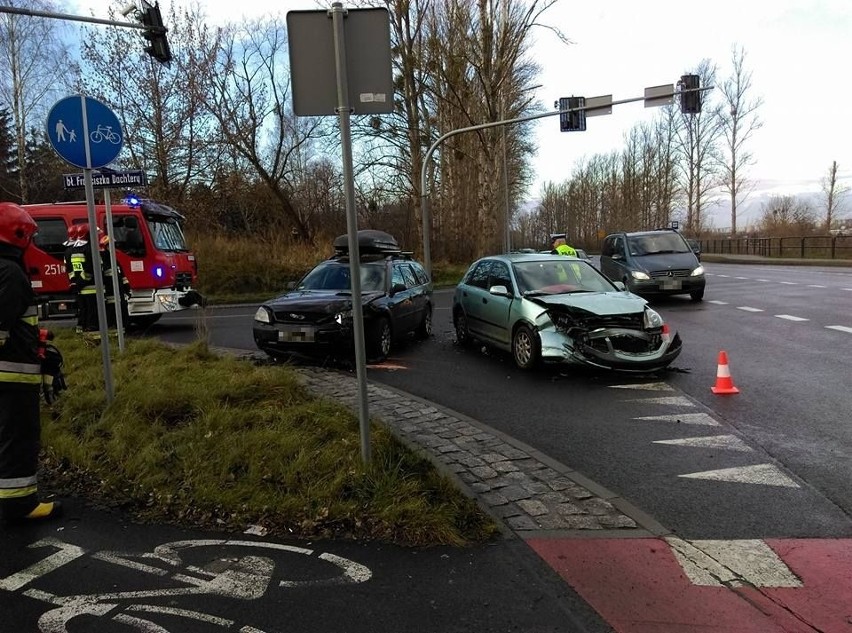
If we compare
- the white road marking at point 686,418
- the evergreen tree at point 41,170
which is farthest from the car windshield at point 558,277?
the evergreen tree at point 41,170

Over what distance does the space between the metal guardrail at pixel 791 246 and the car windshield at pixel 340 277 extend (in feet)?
110

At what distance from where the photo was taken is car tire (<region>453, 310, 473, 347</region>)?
1085cm

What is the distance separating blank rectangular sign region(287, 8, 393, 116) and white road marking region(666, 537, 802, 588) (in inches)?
131

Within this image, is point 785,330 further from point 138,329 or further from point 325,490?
point 138,329

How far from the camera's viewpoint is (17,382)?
4039 mm

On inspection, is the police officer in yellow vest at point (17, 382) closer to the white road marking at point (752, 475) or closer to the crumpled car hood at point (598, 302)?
the white road marking at point (752, 475)

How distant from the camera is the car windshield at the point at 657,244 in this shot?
17.0 metres

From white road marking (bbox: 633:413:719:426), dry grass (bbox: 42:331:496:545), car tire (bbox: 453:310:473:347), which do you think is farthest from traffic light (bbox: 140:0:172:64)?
white road marking (bbox: 633:413:719:426)

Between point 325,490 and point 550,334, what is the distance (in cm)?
476

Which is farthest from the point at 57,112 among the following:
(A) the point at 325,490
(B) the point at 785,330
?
(B) the point at 785,330

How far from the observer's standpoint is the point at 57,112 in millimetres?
5586

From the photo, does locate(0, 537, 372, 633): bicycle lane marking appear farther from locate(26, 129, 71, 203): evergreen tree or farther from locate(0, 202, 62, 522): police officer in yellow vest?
locate(26, 129, 71, 203): evergreen tree

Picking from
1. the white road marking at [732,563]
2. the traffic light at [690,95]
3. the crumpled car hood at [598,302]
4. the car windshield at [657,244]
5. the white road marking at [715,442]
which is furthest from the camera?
the traffic light at [690,95]

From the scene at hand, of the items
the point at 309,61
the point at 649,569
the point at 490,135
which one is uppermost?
the point at 490,135
